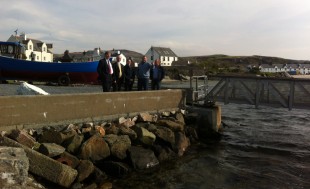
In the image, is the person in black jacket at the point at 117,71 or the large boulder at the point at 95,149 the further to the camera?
the person in black jacket at the point at 117,71

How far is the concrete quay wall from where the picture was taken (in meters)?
A: 8.45

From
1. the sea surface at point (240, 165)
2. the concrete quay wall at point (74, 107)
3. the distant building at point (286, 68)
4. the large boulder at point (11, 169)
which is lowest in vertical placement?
the sea surface at point (240, 165)

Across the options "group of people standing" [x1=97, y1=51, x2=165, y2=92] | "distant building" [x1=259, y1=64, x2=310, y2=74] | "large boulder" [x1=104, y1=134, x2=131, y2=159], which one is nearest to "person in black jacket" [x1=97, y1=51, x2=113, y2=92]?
"group of people standing" [x1=97, y1=51, x2=165, y2=92]

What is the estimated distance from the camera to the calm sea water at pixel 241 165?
8.78 meters

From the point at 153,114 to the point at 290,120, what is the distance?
1085 centimetres

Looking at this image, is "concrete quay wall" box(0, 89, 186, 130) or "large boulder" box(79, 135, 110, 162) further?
"large boulder" box(79, 135, 110, 162)

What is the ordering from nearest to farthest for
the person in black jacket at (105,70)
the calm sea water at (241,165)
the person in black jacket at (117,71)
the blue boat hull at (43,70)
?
the calm sea water at (241,165)
the person in black jacket at (105,70)
the person in black jacket at (117,71)
the blue boat hull at (43,70)

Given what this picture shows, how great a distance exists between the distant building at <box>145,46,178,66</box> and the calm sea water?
84.5 metres

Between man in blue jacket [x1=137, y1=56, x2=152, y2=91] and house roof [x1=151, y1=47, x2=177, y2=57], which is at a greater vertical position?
house roof [x1=151, y1=47, x2=177, y2=57]

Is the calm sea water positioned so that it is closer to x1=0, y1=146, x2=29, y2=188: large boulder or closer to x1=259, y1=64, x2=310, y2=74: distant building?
x1=0, y1=146, x2=29, y2=188: large boulder

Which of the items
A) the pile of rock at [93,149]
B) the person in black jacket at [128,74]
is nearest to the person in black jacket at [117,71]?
the person in black jacket at [128,74]

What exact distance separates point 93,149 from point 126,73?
6626 mm

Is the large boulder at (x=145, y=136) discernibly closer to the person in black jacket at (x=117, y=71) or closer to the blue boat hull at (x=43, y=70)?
the person in black jacket at (x=117, y=71)

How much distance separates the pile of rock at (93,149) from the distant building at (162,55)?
88.0 meters
